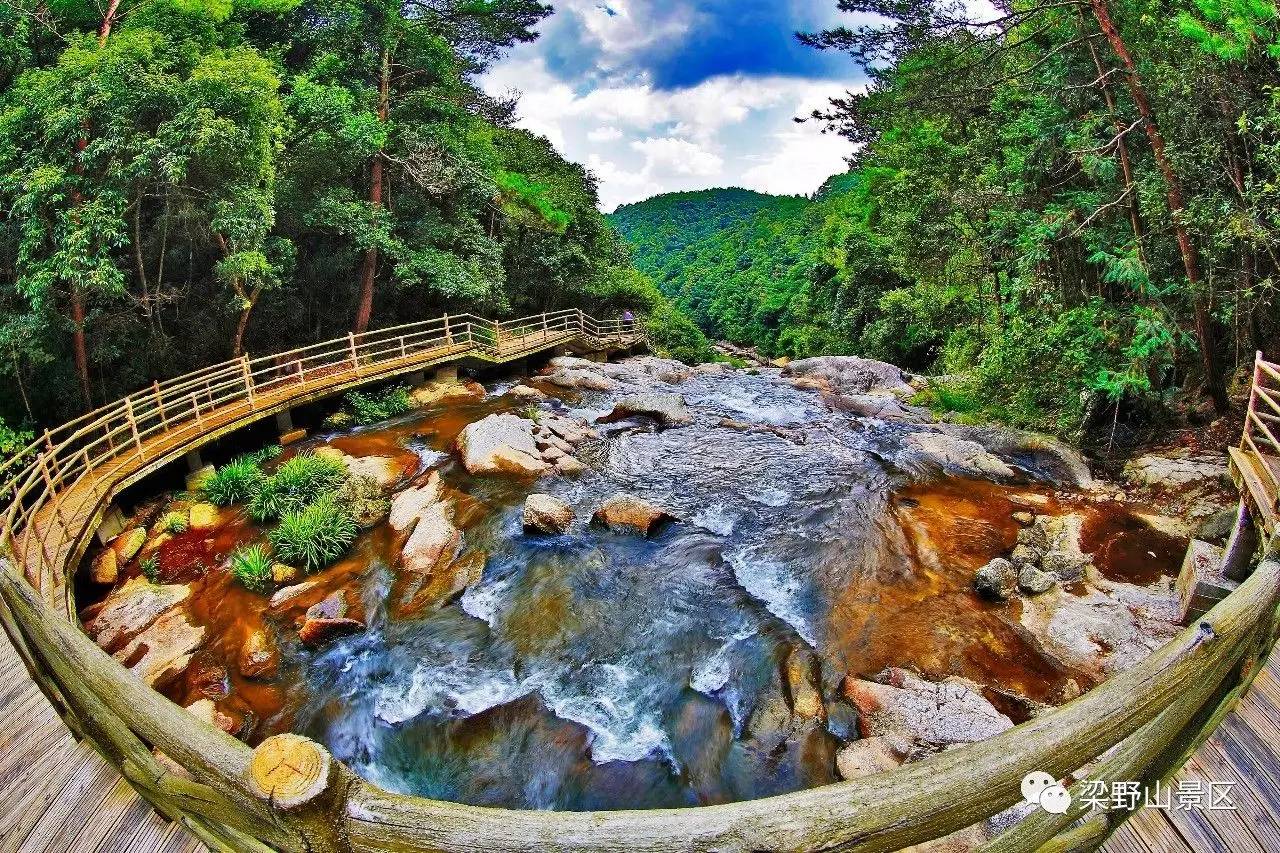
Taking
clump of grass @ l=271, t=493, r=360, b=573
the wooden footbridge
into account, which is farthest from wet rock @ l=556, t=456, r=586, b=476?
the wooden footbridge

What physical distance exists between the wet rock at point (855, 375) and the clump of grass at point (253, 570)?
17.9 meters

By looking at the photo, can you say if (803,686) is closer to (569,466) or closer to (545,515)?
(545,515)

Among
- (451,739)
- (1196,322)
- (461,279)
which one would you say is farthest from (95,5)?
(1196,322)

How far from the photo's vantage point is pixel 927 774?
1725mm

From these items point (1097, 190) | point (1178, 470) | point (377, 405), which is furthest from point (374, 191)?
point (1178, 470)

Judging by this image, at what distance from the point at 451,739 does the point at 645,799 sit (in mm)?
1908

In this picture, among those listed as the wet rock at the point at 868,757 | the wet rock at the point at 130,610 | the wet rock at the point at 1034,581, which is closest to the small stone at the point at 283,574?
the wet rock at the point at 130,610

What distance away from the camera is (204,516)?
8906mm

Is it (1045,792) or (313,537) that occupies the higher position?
(1045,792)

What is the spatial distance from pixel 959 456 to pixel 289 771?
11.9m

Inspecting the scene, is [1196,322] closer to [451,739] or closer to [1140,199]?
[1140,199]

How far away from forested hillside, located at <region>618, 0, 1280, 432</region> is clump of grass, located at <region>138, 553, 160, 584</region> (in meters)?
13.7

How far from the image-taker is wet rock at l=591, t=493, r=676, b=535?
866cm

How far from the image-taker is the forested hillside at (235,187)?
9.89m
